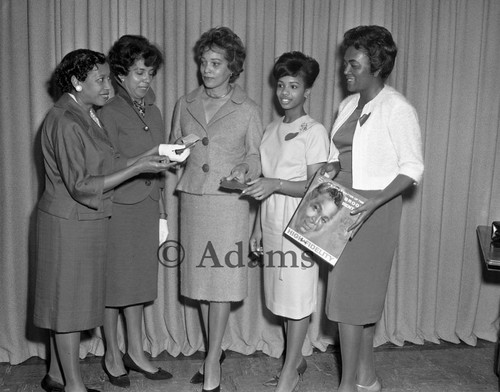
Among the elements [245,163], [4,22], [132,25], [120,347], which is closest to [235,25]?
[132,25]

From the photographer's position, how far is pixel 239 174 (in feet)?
9.34

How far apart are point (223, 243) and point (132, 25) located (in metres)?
1.24

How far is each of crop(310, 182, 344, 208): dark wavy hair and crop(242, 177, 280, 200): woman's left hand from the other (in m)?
0.23

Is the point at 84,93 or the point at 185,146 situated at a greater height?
the point at 84,93

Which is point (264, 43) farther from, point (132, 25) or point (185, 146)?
point (185, 146)

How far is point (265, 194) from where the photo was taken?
2840 millimetres

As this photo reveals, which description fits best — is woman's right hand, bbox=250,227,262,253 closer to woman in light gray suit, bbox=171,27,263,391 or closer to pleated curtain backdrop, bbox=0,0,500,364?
woman in light gray suit, bbox=171,27,263,391

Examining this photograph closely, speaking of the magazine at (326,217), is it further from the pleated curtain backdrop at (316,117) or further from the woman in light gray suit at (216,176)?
the pleated curtain backdrop at (316,117)

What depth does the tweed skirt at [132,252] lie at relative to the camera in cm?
299

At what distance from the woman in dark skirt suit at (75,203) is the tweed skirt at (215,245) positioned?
1.21ft

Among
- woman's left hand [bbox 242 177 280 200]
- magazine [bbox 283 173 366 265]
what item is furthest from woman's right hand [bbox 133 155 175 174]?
magazine [bbox 283 173 366 265]

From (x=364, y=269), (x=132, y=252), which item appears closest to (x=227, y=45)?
(x=132, y=252)

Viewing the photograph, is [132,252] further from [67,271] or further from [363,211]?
[363,211]

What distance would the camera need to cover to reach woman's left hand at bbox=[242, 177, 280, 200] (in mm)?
2811
